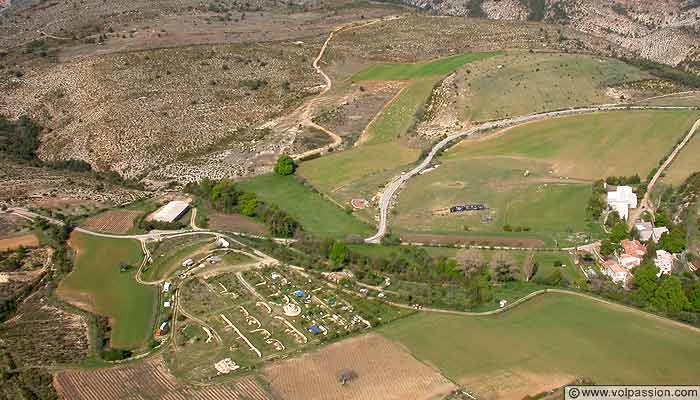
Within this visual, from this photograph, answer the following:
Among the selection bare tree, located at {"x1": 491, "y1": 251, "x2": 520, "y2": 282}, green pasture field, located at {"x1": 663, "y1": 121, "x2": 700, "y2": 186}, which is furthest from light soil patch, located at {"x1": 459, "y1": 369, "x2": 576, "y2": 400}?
green pasture field, located at {"x1": 663, "y1": 121, "x2": 700, "y2": 186}

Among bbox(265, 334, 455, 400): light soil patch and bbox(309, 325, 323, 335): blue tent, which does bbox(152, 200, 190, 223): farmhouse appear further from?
bbox(265, 334, 455, 400): light soil patch

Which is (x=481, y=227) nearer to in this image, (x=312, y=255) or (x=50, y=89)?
(x=312, y=255)

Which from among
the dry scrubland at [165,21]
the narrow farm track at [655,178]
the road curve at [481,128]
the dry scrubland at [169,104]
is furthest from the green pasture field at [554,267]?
the dry scrubland at [165,21]

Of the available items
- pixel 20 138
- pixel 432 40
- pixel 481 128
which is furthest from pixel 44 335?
pixel 432 40

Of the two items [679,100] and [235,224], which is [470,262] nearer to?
[235,224]

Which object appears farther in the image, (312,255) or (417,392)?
(312,255)

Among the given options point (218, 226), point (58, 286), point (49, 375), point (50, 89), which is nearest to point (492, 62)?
point (218, 226)

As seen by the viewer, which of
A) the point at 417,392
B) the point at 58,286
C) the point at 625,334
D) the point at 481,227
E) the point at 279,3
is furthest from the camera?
the point at 279,3
